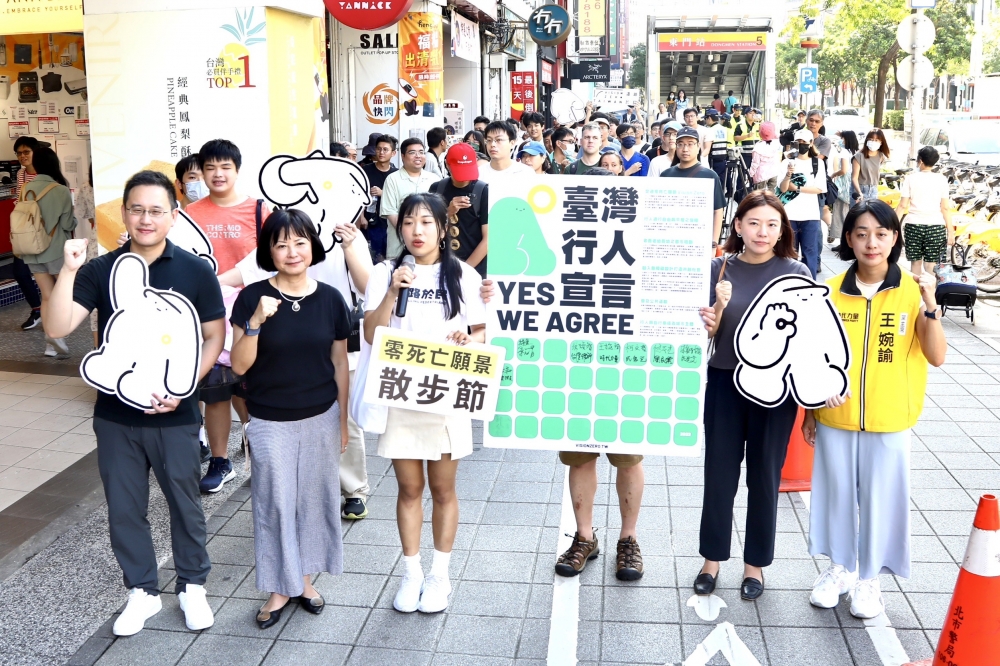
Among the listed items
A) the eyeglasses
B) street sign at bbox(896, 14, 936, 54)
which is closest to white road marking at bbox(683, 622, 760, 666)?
the eyeglasses

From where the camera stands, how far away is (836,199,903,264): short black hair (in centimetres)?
398

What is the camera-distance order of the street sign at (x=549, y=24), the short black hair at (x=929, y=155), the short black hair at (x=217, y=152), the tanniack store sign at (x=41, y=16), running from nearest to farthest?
the short black hair at (x=217, y=152) → the tanniack store sign at (x=41, y=16) → the short black hair at (x=929, y=155) → the street sign at (x=549, y=24)

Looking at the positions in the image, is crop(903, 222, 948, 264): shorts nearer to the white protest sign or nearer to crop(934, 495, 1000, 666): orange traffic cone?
crop(934, 495, 1000, 666): orange traffic cone

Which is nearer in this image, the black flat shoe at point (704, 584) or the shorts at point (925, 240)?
the black flat shoe at point (704, 584)

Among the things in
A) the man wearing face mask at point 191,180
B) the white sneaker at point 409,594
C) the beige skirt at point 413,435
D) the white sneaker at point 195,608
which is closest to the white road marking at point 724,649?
the white sneaker at point 409,594

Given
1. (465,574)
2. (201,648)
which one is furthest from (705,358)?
(201,648)

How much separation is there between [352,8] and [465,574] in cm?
584

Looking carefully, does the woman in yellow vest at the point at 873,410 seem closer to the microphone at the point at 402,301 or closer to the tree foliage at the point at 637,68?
the microphone at the point at 402,301

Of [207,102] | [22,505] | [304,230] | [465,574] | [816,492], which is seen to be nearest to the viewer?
[304,230]

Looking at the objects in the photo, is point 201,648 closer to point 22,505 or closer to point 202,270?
point 202,270

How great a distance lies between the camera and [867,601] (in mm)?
4109

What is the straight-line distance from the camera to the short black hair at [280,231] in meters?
3.90

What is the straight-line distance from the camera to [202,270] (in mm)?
4043

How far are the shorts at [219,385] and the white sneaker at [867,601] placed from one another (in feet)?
10.1
